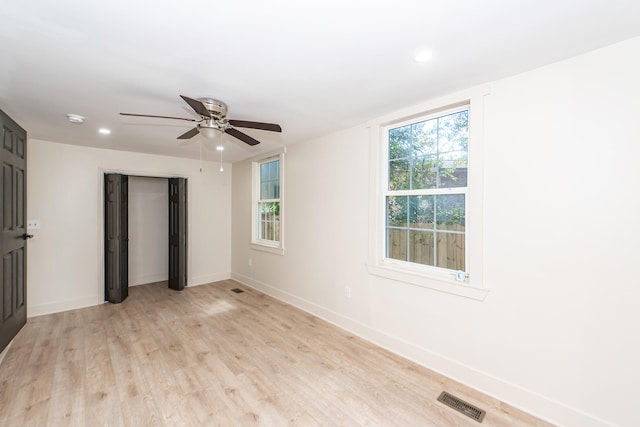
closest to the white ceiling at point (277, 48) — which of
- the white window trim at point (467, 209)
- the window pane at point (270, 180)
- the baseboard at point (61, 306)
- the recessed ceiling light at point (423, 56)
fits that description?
the recessed ceiling light at point (423, 56)

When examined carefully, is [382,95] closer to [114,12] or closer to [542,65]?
[542,65]

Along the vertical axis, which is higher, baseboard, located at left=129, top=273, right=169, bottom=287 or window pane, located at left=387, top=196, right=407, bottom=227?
window pane, located at left=387, top=196, right=407, bottom=227

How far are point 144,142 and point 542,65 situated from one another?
4429 mm

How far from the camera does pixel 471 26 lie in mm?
Result: 1474

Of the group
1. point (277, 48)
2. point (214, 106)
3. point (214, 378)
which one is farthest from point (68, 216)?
point (277, 48)

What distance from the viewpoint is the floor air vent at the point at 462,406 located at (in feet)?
6.32

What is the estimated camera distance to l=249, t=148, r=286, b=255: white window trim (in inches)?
168

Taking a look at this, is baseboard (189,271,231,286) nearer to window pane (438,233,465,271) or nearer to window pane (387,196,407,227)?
window pane (387,196,407,227)

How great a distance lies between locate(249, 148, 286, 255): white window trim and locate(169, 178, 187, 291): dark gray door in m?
1.18

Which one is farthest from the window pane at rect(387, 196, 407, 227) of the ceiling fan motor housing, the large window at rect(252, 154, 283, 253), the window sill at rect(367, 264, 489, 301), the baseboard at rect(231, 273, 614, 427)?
the large window at rect(252, 154, 283, 253)

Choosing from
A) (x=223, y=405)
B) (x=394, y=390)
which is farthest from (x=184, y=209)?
(x=394, y=390)

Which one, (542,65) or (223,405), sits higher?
(542,65)

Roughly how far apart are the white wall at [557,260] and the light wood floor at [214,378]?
10.9 inches

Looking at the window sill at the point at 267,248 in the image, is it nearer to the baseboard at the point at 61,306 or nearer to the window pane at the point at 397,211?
the window pane at the point at 397,211
